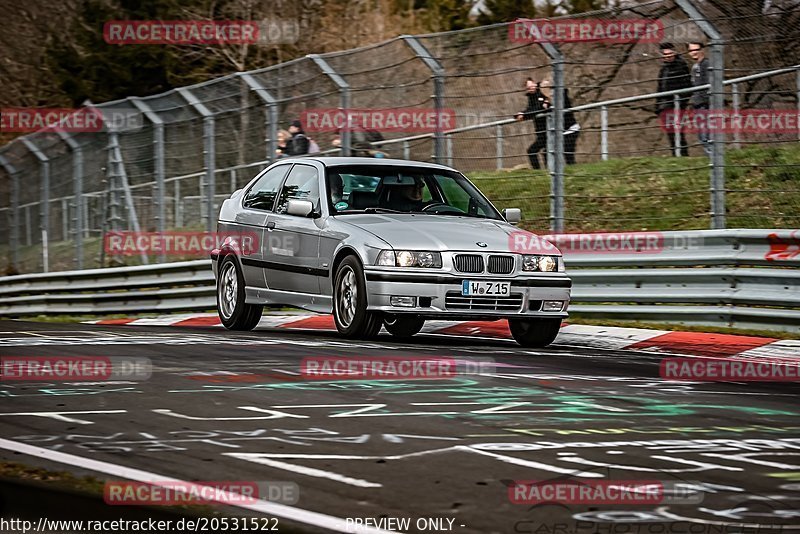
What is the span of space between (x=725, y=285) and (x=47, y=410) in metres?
7.27

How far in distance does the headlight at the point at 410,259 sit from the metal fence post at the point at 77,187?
12509 mm

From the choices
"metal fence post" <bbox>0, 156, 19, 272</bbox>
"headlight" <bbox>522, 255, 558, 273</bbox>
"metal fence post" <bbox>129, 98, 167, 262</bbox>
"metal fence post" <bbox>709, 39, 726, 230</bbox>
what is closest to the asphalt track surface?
"headlight" <bbox>522, 255, 558, 273</bbox>

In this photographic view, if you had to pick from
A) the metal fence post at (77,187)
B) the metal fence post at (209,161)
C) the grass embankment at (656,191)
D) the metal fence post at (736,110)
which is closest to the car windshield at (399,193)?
the grass embankment at (656,191)

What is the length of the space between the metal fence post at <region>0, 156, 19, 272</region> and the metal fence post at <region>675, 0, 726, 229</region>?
53.1 feet

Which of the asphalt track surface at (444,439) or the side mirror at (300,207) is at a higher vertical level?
the side mirror at (300,207)

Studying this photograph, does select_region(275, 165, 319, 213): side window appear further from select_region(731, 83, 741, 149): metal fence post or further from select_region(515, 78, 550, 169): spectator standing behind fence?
select_region(731, 83, 741, 149): metal fence post

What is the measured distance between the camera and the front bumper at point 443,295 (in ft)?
37.2

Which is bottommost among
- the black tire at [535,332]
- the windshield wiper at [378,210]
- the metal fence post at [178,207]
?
the black tire at [535,332]

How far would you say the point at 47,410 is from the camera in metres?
7.24

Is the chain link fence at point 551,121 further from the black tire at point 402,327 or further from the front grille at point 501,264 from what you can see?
the black tire at point 402,327

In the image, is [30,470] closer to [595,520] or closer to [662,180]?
[595,520]

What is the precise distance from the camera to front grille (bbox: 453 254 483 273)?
1141cm

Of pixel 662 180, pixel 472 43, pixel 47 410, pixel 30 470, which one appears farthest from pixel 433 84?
pixel 30 470

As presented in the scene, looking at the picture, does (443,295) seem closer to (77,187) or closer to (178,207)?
(178,207)
